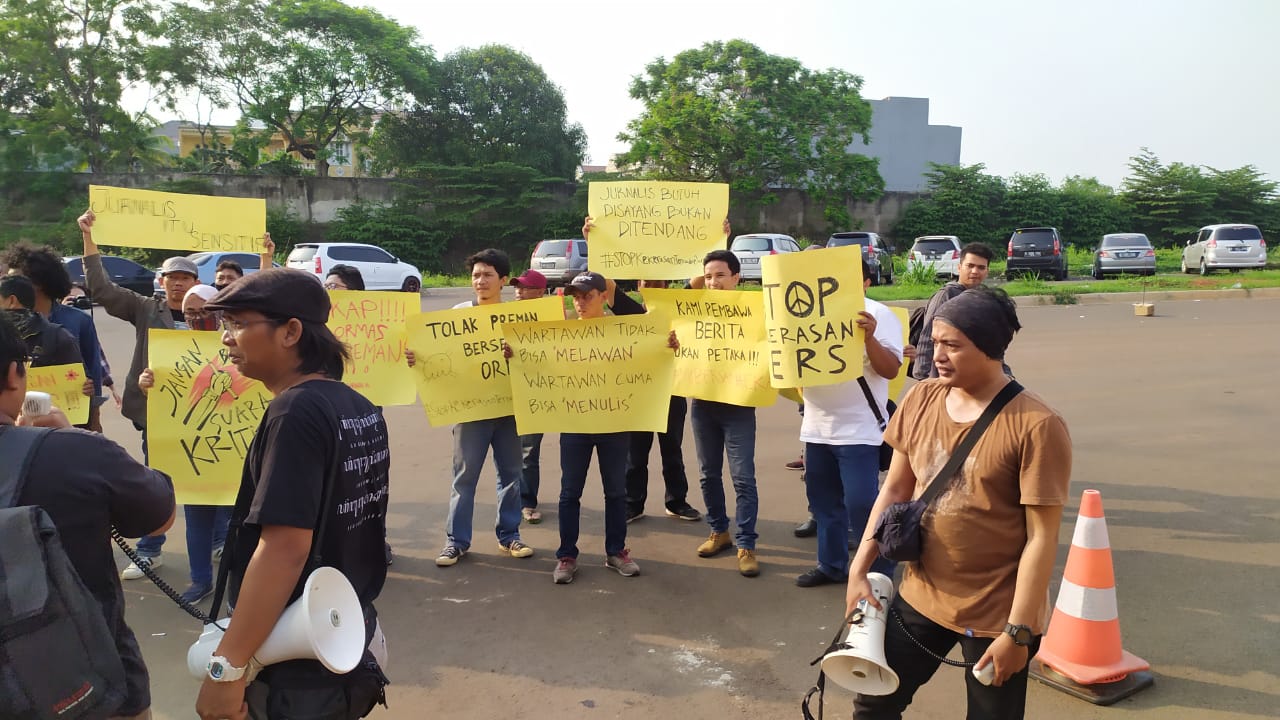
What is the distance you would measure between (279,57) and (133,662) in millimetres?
39828

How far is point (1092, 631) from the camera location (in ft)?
12.0

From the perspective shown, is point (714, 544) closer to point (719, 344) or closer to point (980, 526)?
point (719, 344)

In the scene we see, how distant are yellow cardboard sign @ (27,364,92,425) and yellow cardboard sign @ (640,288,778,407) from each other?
3.19m

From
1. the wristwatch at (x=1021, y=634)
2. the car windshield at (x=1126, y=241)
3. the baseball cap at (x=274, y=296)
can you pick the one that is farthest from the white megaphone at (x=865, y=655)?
the car windshield at (x=1126, y=241)

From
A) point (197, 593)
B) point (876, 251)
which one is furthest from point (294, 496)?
point (876, 251)

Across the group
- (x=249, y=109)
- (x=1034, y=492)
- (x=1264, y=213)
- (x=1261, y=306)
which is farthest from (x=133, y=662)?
(x=1264, y=213)

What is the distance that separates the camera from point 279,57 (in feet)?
120

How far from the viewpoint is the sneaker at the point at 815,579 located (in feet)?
15.9

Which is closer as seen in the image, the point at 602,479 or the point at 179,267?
the point at 602,479

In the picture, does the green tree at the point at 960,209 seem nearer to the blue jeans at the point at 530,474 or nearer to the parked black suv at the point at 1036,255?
the parked black suv at the point at 1036,255

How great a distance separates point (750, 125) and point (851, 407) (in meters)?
31.6

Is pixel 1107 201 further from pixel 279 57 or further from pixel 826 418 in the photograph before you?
pixel 826 418

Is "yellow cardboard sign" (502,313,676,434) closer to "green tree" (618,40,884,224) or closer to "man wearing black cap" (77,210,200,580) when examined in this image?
"man wearing black cap" (77,210,200,580)

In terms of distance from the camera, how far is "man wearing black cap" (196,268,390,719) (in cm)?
197
